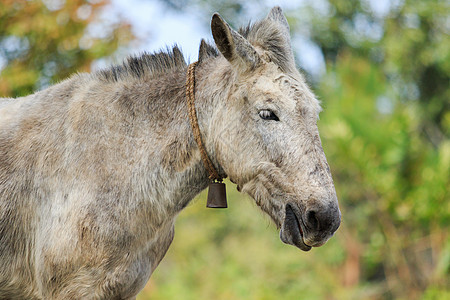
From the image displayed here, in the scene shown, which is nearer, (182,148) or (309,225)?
(309,225)

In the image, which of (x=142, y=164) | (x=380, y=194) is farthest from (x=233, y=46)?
(x=380, y=194)

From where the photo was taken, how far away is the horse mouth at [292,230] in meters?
2.48

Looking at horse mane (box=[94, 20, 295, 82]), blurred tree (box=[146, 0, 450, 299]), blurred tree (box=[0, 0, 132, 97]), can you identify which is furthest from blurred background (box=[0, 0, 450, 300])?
horse mane (box=[94, 20, 295, 82])

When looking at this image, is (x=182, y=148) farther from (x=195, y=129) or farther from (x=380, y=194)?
(x=380, y=194)

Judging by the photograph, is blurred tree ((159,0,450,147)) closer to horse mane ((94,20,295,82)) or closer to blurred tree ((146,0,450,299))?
blurred tree ((146,0,450,299))

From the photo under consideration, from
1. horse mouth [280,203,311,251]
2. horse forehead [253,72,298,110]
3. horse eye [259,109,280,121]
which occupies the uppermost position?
horse forehead [253,72,298,110]

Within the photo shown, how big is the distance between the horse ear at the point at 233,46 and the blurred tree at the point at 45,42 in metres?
3.48

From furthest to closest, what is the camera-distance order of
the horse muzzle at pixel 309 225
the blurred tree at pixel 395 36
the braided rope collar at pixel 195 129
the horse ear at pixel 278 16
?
the blurred tree at pixel 395 36 < the horse ear at pixel 278 16 < the braided rope collar at pixel 195 129 < the horse muzzle at pixel 309 225

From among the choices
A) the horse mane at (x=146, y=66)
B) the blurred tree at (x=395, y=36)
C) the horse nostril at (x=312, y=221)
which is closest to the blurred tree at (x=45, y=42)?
the horse mane at (x=146, y=66)

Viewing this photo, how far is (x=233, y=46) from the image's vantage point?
8.62 feet

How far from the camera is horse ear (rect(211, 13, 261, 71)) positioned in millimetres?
2572

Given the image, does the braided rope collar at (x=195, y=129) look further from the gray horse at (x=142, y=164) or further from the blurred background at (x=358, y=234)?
the blurred background at (x=358, y=234)

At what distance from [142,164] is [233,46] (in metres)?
0.75

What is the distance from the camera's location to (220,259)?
10547 millimetres
